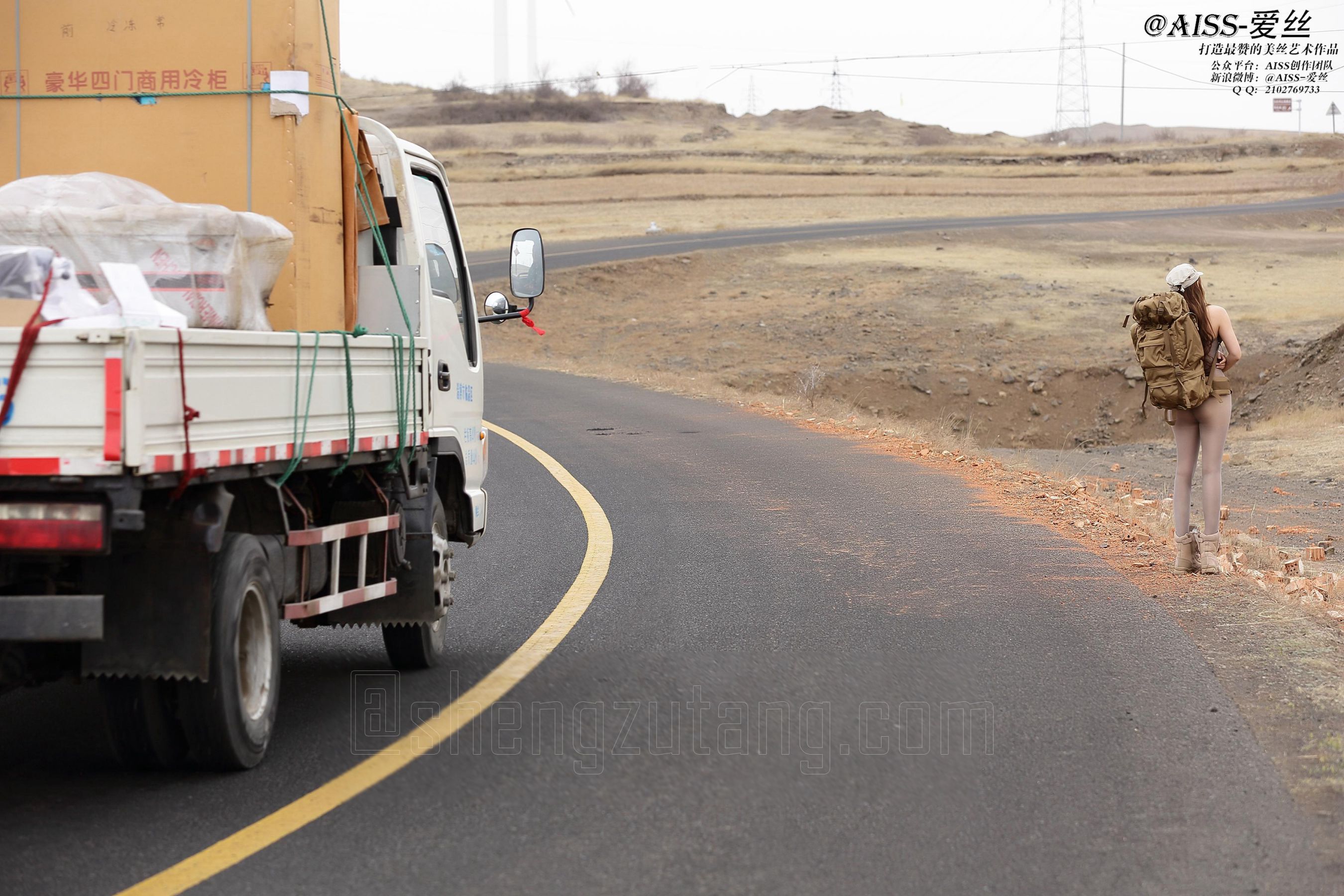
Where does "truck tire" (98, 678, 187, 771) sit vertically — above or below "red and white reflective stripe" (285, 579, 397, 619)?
below

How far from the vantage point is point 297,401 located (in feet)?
16.1

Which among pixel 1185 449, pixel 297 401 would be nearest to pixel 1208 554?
pixel 1185 449

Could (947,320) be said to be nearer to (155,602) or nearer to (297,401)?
(297,401)

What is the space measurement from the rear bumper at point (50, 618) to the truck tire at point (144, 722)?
0.66 metres

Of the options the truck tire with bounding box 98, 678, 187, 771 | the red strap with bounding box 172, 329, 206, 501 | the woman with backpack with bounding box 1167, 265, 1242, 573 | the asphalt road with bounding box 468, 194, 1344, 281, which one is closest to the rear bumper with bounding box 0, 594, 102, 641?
the red strap with bounding box 172, 329, 206, 501

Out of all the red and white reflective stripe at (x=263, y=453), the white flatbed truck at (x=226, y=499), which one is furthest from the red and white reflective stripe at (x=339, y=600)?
the red and white reflective stripe at (x=263, y=453)

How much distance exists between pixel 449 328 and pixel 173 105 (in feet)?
5.37

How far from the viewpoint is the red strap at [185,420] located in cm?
408

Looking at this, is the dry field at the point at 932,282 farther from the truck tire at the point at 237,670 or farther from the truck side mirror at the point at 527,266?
the truck tire at the point at 237,670

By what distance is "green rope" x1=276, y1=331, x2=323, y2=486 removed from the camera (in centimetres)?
489

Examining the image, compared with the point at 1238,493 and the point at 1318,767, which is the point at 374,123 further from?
the point at 1238,493

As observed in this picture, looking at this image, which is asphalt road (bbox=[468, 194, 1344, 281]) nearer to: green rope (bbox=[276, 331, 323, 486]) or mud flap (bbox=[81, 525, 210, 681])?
green rope (bbox=[276, 331, 323, 486])

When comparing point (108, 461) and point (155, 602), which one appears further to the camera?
point (155, 602)

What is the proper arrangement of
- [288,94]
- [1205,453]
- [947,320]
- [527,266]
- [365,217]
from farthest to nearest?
1. [947,320]
2. [1205,453]
3. [527,266]
4. [365,217]
5. [288,94]
